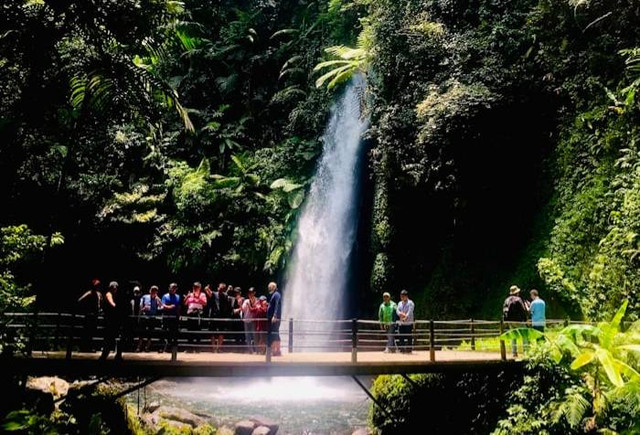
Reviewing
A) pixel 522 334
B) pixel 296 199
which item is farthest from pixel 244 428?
pixel 296 199

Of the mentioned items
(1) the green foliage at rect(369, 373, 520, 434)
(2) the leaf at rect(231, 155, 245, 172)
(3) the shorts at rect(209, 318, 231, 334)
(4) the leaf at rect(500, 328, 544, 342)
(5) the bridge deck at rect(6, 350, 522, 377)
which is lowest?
(1) the green foliage at rect(369, 373, 520, 434)

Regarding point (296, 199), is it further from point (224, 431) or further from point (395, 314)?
point (224, 431)

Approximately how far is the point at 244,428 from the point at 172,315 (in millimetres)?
3169

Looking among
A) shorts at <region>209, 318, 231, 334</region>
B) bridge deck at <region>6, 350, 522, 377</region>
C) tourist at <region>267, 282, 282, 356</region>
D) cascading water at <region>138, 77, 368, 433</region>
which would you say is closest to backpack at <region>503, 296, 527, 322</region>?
bridge deck at <region>6, 350, 522, 377</region>

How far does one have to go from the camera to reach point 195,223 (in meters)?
21.1

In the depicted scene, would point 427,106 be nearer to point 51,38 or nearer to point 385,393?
point 385,393

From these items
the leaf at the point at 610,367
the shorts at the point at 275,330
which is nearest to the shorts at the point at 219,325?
the shorts at the point at 275,330

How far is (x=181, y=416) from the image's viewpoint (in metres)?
12.5

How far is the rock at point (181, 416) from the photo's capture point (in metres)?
12.3

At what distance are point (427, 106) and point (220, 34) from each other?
17094 mm

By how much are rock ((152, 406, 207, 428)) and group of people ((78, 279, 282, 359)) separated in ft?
5.16

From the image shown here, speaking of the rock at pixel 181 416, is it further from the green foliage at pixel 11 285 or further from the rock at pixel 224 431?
the green foliage at pixel 11 285

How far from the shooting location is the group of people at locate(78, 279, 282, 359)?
8.96m

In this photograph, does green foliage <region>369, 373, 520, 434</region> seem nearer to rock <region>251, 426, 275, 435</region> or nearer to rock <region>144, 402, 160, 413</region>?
rock <region>251, 426, 275, 435</region>
